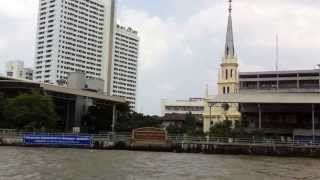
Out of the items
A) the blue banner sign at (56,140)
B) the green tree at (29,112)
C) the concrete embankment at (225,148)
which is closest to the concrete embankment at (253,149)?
the concrete embankment at (225,148)

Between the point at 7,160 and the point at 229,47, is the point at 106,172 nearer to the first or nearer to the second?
the point at 7,160

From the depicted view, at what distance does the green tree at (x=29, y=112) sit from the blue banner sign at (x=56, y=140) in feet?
51.2

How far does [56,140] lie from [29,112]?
63.7 feet

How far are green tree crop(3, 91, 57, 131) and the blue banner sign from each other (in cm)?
1562

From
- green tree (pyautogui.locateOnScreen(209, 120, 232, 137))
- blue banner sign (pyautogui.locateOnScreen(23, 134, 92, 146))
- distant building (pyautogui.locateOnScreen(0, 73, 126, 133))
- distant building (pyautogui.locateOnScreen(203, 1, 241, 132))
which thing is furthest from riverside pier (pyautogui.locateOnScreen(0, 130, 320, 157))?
distant building (pyautogui.locateOnScreen(203, 1, 241, 132))

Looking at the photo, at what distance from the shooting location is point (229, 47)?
171m

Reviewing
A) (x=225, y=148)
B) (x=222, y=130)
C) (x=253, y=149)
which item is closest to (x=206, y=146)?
(x=225, y=148)

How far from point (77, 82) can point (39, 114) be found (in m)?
41.1

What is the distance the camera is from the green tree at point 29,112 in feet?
375

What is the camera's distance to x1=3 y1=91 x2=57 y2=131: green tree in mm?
114312

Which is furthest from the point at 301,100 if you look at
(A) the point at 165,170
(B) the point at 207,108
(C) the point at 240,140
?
(A) the point at 165,170

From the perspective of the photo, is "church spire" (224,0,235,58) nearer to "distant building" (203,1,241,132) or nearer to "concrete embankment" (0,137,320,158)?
"distant building" (203,1,241,132)

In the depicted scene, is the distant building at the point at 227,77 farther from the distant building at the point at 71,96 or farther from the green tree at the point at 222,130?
the green tree at the point at 222,130

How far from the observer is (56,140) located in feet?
318
